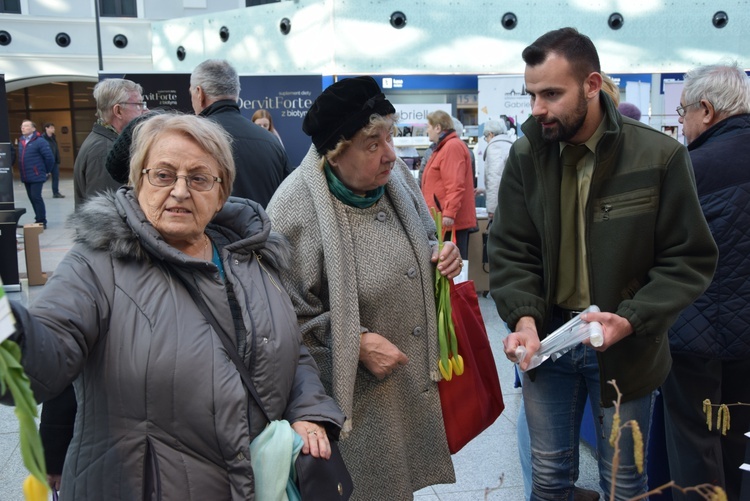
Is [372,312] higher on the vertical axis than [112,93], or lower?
lower

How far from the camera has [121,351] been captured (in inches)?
69.7

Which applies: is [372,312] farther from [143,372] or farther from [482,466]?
[482,466]

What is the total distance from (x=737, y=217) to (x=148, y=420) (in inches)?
90.9

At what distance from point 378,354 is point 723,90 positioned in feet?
5.96

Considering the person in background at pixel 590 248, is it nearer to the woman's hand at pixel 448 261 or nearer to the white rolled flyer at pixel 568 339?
the white rolled flyer at pixel 568 339

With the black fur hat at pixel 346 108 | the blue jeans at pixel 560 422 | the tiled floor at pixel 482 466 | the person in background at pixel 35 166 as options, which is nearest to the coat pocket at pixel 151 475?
the tiled floor at pixel 482 466

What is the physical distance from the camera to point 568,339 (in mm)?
2236

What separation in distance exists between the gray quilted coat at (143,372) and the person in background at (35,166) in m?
13.3

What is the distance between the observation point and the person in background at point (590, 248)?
2363mm

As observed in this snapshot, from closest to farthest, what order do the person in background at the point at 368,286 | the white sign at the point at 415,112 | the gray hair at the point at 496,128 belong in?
1. the person in background at the point at 368,286
2. the gray hair at the point at 496,128
3. the white sign at the point at 415,112

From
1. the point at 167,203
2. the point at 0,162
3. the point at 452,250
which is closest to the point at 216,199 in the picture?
the point at 167,203

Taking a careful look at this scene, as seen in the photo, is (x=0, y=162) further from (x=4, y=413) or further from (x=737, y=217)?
(x=737, y=217)

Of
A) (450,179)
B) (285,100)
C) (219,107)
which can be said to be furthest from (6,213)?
(219,107)

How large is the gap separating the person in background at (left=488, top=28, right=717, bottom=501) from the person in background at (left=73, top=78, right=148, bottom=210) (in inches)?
103
